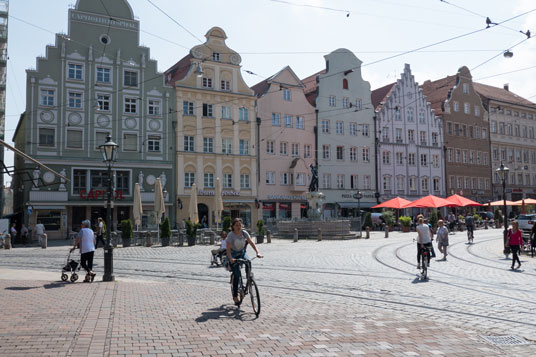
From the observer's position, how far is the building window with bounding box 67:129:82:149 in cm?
3659

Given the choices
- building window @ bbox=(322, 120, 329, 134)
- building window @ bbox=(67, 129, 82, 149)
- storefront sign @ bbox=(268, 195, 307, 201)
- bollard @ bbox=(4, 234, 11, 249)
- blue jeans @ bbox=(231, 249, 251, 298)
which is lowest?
bollard @ bbox=(4, 234, 11, 249)

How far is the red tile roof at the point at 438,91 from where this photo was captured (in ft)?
192

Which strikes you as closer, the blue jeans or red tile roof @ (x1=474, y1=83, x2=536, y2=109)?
the blue jeans

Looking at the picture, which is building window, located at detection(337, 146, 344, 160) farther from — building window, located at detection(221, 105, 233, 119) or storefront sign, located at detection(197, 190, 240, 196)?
building window, located at detection(221, 105, 233, 119)

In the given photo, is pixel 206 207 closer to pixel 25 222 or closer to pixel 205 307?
pixel 25 222

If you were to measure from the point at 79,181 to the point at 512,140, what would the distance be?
5202cm

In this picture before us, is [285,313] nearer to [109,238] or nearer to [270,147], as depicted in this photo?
[109,238]

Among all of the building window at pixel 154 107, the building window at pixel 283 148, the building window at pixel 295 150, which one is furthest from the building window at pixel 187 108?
the building window at pixel 295 150

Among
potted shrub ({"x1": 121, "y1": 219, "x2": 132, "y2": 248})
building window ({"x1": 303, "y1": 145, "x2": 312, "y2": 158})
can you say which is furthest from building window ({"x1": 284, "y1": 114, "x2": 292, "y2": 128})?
potted shrub ({"x1": 121, "y1": 219, "x2": 132, "y2": 248})

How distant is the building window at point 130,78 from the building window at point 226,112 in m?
7.56

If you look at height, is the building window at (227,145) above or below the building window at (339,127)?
below

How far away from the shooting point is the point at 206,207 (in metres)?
42.3

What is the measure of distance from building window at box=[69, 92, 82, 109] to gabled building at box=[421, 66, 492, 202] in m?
39.5

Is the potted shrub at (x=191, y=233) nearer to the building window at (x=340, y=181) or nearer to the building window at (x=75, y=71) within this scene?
the building window at (x=75, y=71)
